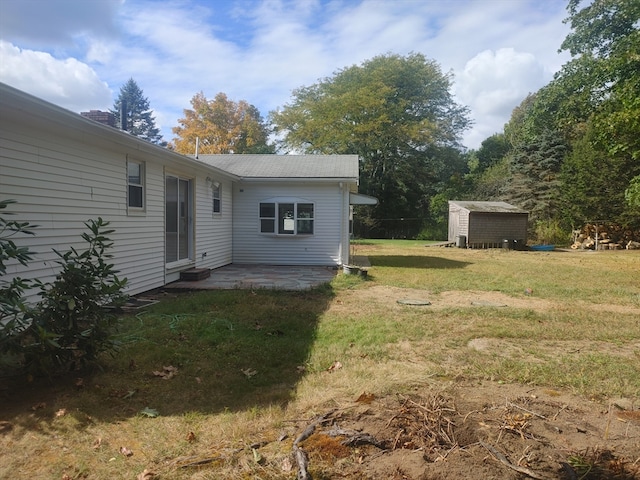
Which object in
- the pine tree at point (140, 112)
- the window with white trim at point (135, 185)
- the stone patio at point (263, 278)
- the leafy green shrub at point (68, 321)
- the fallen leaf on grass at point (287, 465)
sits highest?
the pine tree at point (140, 112)

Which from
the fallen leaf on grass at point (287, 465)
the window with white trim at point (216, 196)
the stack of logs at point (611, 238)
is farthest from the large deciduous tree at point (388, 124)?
the fallen leaf on grass at point (287, 465)

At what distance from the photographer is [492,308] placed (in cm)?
723

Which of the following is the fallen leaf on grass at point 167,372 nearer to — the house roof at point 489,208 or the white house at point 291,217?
the white house at point 291,217

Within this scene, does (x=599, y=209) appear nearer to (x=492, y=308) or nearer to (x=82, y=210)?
(x=492, y=308)

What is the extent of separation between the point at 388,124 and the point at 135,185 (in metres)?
26.9

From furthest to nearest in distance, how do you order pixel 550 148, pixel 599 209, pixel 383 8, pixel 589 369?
pixel 550 148 < pixel 599 209 < pixel 383 8 < pixel 589 369

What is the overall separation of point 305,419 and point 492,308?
5.26 metres

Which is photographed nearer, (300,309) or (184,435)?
(184,435)

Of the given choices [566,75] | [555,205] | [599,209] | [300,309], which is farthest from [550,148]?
[300,309]

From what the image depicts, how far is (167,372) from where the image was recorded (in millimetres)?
4090

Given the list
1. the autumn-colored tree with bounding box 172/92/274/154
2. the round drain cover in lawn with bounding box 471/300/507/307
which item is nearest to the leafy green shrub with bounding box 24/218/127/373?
the round drain cover in lawn with bounding box 471/300/507/307

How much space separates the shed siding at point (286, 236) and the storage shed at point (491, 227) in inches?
486

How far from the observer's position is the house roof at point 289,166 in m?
12.7

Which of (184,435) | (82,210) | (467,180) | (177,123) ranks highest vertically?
(177,123)
